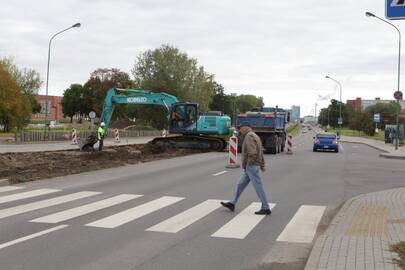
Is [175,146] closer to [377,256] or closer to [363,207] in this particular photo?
[363,207]

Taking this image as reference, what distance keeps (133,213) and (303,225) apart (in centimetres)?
314

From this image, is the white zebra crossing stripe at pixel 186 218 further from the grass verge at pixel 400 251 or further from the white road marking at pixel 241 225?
the grass verge at pixel 400 251

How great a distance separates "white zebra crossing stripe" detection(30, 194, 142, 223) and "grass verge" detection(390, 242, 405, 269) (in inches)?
214

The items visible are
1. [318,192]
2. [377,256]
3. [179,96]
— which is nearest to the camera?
[377,256]

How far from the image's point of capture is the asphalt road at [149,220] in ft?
23.3

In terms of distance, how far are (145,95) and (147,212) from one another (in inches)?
849

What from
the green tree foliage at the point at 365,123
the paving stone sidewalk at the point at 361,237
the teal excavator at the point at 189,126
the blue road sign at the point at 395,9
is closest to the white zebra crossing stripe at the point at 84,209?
the paving stone sidewalk at the point at 361,237

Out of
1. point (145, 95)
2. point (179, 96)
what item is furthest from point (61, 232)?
point (179, 96)

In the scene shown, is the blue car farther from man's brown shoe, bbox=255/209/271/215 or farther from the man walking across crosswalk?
man's brown shoe, bbox=255/209/271/215

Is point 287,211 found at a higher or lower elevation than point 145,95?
lower

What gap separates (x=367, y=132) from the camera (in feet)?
289

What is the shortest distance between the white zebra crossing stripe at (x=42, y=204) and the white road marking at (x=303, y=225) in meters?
4.82

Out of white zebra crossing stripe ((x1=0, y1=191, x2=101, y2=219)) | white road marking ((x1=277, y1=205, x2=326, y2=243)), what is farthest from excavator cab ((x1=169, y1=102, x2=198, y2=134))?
white road marking ((x1=277, y1=205, x2=326, y2=243))

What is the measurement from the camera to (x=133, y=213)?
10.6 metres
